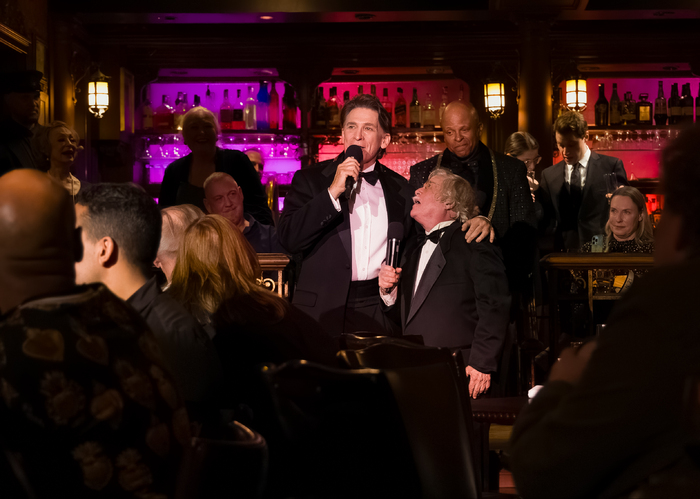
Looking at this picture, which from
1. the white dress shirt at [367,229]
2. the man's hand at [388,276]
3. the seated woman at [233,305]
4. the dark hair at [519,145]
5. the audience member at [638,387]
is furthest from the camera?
the dark hair at [519,145]

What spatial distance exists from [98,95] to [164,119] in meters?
0.86

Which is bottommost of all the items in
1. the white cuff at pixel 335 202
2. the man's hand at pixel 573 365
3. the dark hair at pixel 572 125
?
the man's hand at pixel 573 365

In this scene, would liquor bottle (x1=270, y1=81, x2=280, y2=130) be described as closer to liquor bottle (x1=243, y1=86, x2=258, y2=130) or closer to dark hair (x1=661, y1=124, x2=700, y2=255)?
liquor bottle (x1=243, y1=86, x2=258, y2=130)

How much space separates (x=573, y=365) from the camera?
1.11 meters

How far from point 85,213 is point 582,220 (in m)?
4.35

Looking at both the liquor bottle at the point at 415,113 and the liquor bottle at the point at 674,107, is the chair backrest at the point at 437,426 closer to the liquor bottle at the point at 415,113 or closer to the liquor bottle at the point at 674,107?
the liquor bottle at the point at 415,113

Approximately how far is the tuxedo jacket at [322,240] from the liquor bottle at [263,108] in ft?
13.6

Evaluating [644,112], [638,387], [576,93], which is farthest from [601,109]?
[638,387]

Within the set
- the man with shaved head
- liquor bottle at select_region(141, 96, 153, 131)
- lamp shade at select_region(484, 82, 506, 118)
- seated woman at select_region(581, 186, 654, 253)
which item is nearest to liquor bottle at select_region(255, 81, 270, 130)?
liquor bottle at select_region(141, 96, 153, 131)

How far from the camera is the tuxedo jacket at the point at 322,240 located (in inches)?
107

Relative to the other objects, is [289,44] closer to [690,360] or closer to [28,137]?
[28,137]

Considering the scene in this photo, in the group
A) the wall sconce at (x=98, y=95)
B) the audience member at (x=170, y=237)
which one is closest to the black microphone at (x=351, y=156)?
the audience member at (x=170, y=237)

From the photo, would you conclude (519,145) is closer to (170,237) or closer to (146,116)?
(170,237)

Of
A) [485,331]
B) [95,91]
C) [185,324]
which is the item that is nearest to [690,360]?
[185,324]
